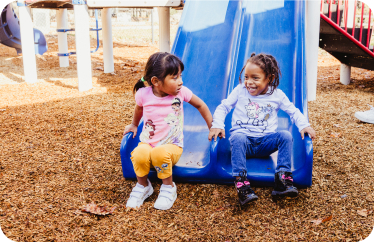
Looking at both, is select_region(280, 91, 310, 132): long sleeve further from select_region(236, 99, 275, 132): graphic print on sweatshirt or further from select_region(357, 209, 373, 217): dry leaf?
select_region(357, 209, 373, 217): dry leaf

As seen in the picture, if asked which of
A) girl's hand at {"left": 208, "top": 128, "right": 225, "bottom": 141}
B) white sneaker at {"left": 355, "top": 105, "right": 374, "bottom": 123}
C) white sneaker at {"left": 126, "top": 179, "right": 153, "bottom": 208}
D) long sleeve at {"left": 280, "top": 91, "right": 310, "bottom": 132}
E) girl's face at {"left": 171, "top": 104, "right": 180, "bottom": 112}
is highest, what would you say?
girl's face at {"left": 171, "top": 104, "right": 180, "bottom": 112}

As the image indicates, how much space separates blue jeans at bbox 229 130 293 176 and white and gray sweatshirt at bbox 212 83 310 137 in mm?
70

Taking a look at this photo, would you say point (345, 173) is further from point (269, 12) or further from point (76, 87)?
point (76, 87)

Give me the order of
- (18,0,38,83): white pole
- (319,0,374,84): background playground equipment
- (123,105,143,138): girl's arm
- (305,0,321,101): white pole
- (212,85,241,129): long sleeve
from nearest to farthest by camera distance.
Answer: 1. (212,85,241,129): long sleeve
2. (123,105,143,138): girl's arm
3. (305,0,321,101): white pole
4. (319,0,374,84): background playground equipment
5. (18,0,38,83): white pole

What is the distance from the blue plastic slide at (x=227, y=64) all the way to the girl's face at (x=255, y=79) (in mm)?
458

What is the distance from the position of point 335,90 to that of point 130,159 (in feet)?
14.0

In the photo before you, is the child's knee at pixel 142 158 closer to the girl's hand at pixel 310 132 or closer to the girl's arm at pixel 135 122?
the girl's arm at pixel 135 122

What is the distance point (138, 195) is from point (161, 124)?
0.51 m

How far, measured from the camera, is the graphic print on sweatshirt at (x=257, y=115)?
98.7 inches

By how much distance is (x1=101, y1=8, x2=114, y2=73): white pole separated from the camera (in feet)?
21.8

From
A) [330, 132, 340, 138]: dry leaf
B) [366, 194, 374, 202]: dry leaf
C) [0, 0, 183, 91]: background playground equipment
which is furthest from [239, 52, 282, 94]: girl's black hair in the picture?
[0, 0, 183, 91]: background playground equipment

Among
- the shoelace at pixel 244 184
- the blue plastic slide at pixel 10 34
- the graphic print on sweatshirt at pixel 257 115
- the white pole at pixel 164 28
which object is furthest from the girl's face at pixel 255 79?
the blue plastic slide at pixel 10 34

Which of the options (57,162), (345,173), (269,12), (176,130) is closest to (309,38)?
(269,12)

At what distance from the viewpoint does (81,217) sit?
209 cm
